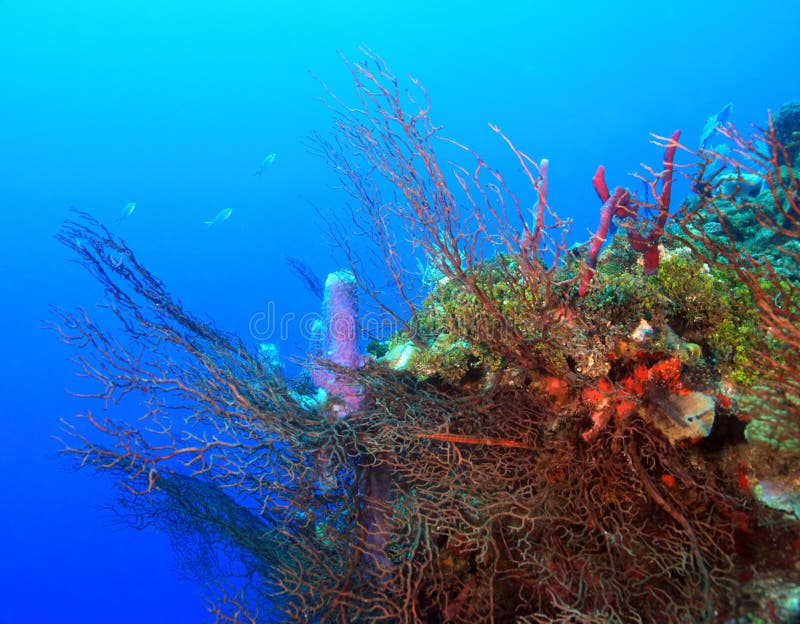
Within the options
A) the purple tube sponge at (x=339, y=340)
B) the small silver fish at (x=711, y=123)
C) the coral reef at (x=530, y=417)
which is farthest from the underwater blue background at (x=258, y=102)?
the coral reef at (x=530, y=417)

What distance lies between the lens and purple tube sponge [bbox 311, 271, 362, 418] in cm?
427

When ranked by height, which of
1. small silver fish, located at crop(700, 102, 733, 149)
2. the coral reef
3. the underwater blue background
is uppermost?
the underwater blue background

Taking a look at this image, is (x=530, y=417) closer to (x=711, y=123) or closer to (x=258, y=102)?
(x=711, y=123)

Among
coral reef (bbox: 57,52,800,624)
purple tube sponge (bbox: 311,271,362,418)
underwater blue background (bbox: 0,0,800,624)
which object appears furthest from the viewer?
underwater blue background (bbox: 0,0,800,624)

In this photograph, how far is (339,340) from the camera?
446 centimetres

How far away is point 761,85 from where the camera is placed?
9025 cm

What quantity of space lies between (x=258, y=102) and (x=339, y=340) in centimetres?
10395

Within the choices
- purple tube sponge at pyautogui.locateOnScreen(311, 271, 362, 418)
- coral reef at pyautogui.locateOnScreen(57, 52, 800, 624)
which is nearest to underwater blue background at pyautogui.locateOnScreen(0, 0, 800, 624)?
purple tube sponge at pyautogui.locateOnScreen(311, 271, 362, 418)

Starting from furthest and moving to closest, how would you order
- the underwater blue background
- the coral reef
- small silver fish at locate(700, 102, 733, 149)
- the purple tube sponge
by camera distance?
the underwater blue background < small silver fish at locate(700, 102, 733, 149) < the purple tube sponge < the coral reef

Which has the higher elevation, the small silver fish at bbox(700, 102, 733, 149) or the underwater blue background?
the underwater blue background

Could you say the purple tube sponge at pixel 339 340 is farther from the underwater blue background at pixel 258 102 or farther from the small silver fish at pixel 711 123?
the underwater blue background at pixel 258 102

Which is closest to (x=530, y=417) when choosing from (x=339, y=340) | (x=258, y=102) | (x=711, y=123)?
(x=339, y=340)

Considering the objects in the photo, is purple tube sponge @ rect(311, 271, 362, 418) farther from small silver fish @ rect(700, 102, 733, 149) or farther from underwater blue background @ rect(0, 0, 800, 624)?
underwater blue background @ rect(0, 0, 800, 624)

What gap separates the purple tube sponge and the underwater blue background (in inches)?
→ 2311
